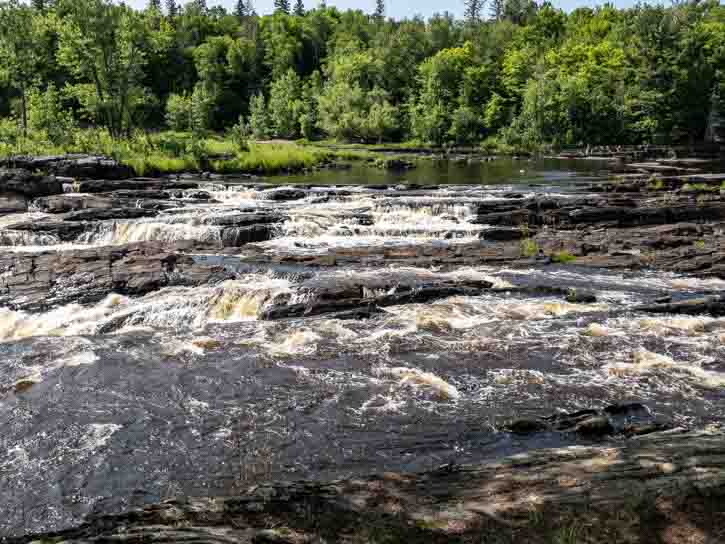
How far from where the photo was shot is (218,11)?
6491 inches

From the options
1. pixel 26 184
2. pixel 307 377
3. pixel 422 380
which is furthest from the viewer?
pixel 26 184

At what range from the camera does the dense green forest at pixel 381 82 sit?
59562 mm

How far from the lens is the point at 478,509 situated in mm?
5617

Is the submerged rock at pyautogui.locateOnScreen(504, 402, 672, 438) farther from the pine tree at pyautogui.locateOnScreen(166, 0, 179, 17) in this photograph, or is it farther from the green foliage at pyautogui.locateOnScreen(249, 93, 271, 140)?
the pine tree at pyautogui.locateOnScreen(166, 0, 179, 17)

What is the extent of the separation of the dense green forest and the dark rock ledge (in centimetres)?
5243

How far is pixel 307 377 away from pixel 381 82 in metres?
110

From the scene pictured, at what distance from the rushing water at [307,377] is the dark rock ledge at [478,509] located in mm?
2414

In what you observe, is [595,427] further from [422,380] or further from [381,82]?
[381,82]

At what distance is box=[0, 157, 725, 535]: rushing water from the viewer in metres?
9.13

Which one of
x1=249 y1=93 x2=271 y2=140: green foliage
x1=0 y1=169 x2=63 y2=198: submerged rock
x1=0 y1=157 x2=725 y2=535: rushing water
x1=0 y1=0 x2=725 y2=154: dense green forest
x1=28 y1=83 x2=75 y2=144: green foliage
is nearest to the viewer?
x1=0 y1=157 x2=725 y2=535: rushing water

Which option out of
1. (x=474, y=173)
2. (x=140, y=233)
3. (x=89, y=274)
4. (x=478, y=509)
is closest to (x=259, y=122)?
(x=474, y=173)

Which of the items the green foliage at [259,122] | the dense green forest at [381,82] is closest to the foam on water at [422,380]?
the dense green forest at [381,82]

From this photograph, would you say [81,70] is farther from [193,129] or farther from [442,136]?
[442,136]

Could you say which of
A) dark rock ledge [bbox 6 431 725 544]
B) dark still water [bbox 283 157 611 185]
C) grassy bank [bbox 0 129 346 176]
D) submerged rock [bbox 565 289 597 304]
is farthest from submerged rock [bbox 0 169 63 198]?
dark rock ledge [bbox 6 431 725 544]
